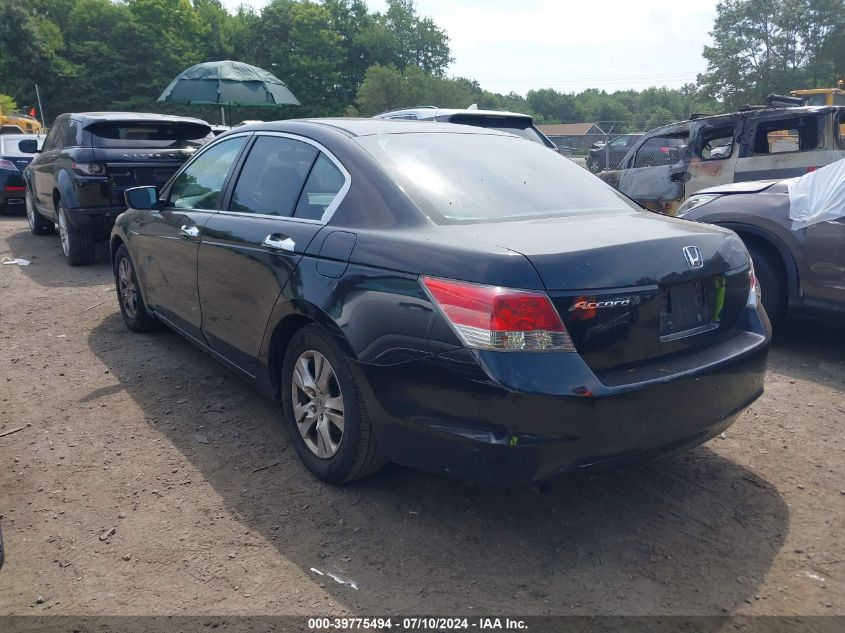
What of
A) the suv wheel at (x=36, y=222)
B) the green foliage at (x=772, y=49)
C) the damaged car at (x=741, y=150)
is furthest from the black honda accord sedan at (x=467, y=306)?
the green foliage at (x=772, y=49)

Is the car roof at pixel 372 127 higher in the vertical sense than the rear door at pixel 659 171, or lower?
higher

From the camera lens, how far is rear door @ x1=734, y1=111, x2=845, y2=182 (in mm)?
8000

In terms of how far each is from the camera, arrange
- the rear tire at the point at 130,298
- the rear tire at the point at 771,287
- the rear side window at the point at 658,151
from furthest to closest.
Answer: the rear side window at the point at 658,151 → the rear tire at the point at 130,298 → the rear tire at the point at 771,287

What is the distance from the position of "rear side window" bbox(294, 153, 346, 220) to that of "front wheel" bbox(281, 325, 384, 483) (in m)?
0.57

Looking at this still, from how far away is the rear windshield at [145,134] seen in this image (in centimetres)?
825

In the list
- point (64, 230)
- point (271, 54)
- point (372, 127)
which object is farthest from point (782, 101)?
point (271, 54)

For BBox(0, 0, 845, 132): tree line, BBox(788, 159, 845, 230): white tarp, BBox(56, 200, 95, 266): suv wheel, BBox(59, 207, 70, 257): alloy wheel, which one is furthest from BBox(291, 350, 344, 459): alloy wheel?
BBox(0, 0, 845, 132): tree line

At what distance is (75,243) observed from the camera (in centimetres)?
834

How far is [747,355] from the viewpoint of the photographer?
302 centimetres

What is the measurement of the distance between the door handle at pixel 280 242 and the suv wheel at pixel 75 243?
568 cm

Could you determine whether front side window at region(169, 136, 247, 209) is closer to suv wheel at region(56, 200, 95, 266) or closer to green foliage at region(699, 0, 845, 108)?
suv wheel at region(56, 200, 95, 266)

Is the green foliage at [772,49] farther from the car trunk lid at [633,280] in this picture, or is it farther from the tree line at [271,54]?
the car trunk lid at [633,280]

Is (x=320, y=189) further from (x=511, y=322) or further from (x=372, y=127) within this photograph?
(x=511, y=322)

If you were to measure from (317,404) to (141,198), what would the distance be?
2.40 m
